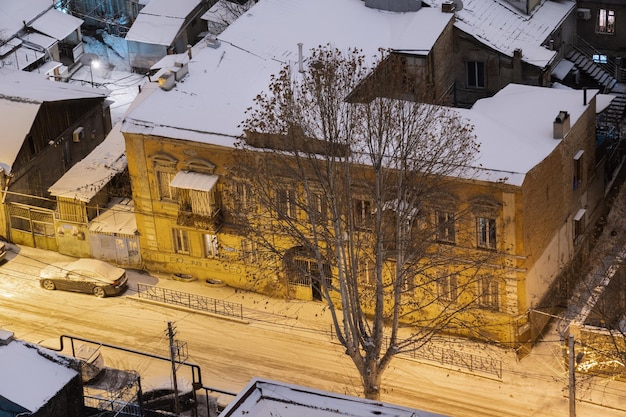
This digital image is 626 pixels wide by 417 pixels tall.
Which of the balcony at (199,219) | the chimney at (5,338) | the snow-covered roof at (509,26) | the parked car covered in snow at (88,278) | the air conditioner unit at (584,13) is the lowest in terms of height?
the parked car covered in snow at (88,278)

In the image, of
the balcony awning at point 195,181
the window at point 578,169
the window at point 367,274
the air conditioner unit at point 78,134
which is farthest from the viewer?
the air conditioner unit at point 78,134

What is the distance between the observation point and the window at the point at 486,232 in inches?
2584

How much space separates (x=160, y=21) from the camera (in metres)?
92.2

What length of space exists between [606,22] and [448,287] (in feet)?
83.4

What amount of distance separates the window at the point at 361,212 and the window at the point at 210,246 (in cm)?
879

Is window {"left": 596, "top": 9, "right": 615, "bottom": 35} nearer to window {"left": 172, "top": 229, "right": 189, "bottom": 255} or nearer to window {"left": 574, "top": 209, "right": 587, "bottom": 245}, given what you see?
window {"left": 574, "top": 209, "right": 587, "bottom": 245}

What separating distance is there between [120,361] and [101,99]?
71.3 ft

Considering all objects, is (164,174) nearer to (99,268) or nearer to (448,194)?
(99,268)

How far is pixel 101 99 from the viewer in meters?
84.3

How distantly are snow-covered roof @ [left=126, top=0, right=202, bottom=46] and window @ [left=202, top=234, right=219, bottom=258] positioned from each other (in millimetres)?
22071

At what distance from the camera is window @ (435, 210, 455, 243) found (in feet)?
217

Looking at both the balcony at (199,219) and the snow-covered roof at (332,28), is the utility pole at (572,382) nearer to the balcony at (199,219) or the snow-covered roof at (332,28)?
the balcony at (199,219)

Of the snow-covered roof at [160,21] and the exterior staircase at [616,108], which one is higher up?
the snow-covered roof at [160,21]

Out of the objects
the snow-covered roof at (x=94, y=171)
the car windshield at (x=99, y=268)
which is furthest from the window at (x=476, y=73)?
the car windshield at (x=99, y=268)
